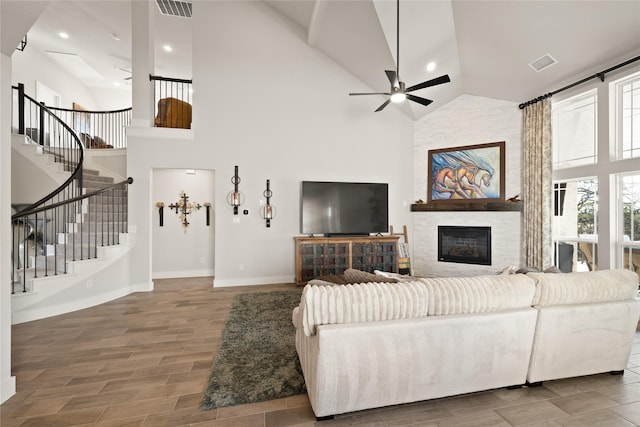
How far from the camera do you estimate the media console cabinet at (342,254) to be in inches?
204

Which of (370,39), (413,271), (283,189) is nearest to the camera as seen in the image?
(370,39)

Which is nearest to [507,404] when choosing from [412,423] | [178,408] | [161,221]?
[412,423]

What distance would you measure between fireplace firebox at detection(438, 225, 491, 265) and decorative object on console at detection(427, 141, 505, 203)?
2.04ft

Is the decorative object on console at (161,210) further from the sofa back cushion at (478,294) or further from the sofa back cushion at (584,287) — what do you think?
the sofa back cushion at (584,287)

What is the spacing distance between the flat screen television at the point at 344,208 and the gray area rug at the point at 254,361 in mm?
2051

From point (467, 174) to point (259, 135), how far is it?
4.36 meters

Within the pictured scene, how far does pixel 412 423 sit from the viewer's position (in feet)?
5.84

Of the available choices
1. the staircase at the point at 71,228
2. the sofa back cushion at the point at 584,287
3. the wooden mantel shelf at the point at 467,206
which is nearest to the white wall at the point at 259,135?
the staircase at the point at 71,228

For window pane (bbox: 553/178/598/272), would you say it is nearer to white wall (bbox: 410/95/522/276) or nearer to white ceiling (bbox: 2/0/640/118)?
white wall (bbox: 410/95/522/276)

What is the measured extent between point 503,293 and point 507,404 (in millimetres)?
781

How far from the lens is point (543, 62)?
4.29m

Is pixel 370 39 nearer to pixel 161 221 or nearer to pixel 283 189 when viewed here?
pixel 283 189

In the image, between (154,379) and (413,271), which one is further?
(413,271)

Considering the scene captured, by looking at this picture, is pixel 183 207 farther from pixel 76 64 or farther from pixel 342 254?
pixel 76 64
